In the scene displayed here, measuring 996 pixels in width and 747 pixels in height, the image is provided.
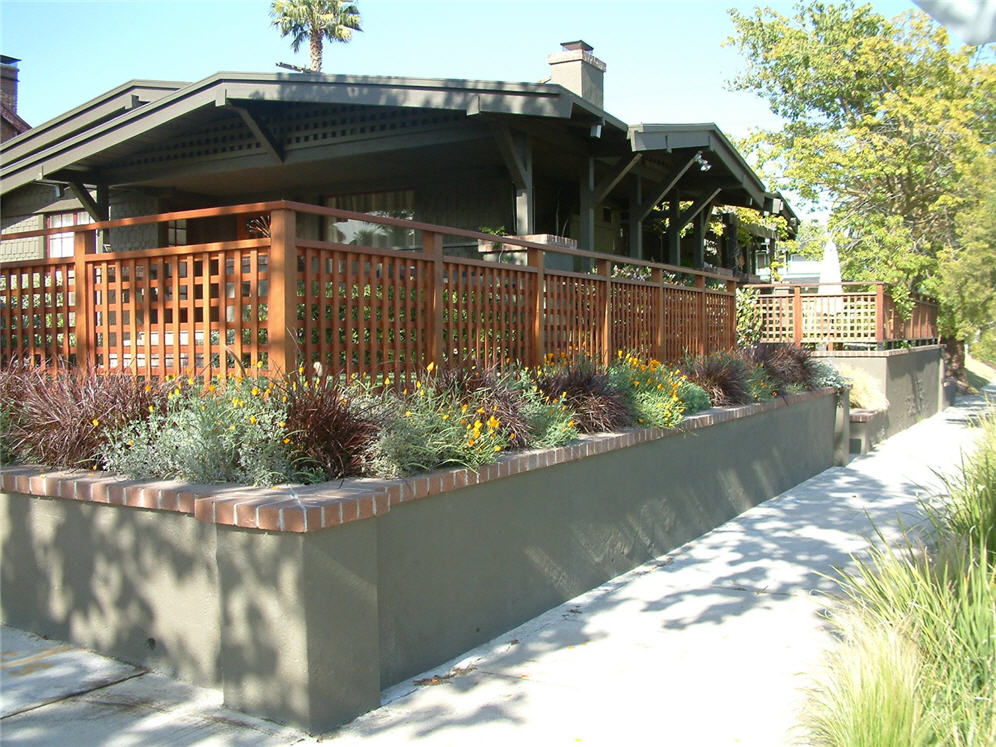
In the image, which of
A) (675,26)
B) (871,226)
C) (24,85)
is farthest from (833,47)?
(24,85)

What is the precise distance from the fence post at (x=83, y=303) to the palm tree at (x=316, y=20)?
30.3m

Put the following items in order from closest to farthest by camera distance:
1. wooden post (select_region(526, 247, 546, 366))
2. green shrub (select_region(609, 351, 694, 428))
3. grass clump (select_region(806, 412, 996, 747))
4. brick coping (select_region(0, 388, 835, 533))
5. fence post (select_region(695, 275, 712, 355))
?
grass clump (select_region(806, 412, 996, 747)) → brick coping (select_region(0, 388, 835, 533)) → wooden post (select_region(526, 247, 546, 366)) → green shrub (select_region(609, 351, 694, 428)) → fence post (select_region(695, 275, 712, 355))

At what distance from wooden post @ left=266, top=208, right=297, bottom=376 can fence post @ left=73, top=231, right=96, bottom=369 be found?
178 cm

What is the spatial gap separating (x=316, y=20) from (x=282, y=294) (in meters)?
33.1

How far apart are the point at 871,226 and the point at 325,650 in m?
20.1

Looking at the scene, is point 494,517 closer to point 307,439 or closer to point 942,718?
point 307,439

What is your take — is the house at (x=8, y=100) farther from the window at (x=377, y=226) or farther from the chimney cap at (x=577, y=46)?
the chimney cap at (x=577, y=46)

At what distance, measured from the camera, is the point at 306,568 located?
3.80 m

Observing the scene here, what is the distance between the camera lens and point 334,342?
5.18m

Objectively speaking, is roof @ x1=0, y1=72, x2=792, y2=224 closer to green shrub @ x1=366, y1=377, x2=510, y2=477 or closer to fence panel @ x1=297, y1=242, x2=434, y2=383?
fence panel @ x1=297, y1=242, x2=434, y2=383

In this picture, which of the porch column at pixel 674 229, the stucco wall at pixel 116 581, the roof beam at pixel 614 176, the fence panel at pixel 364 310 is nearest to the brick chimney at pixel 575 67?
the roof beam at pixel 614 176

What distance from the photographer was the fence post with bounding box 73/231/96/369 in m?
6.02

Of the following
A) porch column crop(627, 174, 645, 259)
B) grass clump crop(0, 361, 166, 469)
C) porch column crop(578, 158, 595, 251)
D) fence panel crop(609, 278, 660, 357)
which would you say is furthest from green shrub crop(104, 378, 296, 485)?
porch column crop(627, 174, 645, 259)

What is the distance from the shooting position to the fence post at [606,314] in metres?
8.46
